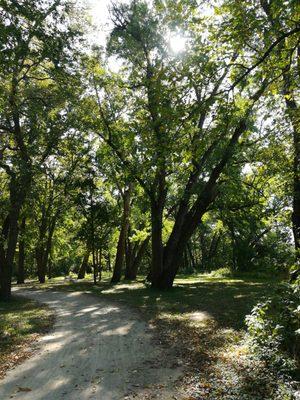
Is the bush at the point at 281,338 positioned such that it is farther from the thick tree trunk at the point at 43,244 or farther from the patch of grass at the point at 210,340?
the thick tree trunk at the point at 43,244

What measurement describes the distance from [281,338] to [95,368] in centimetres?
329

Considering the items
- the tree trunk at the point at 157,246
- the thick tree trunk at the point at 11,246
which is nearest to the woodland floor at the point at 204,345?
the tree trunk at the point at 157,246

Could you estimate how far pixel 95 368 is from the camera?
686cm

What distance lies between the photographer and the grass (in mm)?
8012

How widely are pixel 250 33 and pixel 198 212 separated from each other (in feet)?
41.2

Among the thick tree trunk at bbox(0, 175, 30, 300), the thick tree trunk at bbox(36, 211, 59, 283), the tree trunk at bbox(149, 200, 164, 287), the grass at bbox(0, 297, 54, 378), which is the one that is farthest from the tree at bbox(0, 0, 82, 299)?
the thick tree trunk at bbox(36, 211, 59, 283)

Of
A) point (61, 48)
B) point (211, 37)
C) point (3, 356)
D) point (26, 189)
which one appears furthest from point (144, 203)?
point (211, 37)

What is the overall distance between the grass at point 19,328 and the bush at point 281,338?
15.0 feet

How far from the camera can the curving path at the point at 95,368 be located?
5.75m

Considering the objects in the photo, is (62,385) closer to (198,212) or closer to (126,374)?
(126,374)

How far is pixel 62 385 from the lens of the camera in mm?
6055

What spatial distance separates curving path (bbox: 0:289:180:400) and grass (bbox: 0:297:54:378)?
1.07ft

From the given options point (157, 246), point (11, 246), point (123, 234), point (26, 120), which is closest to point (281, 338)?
point (157, 246)

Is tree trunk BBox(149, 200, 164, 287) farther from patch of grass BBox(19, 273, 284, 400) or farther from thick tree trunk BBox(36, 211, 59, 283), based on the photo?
thick tree trunk BBox(36, 211, 59, 283)
